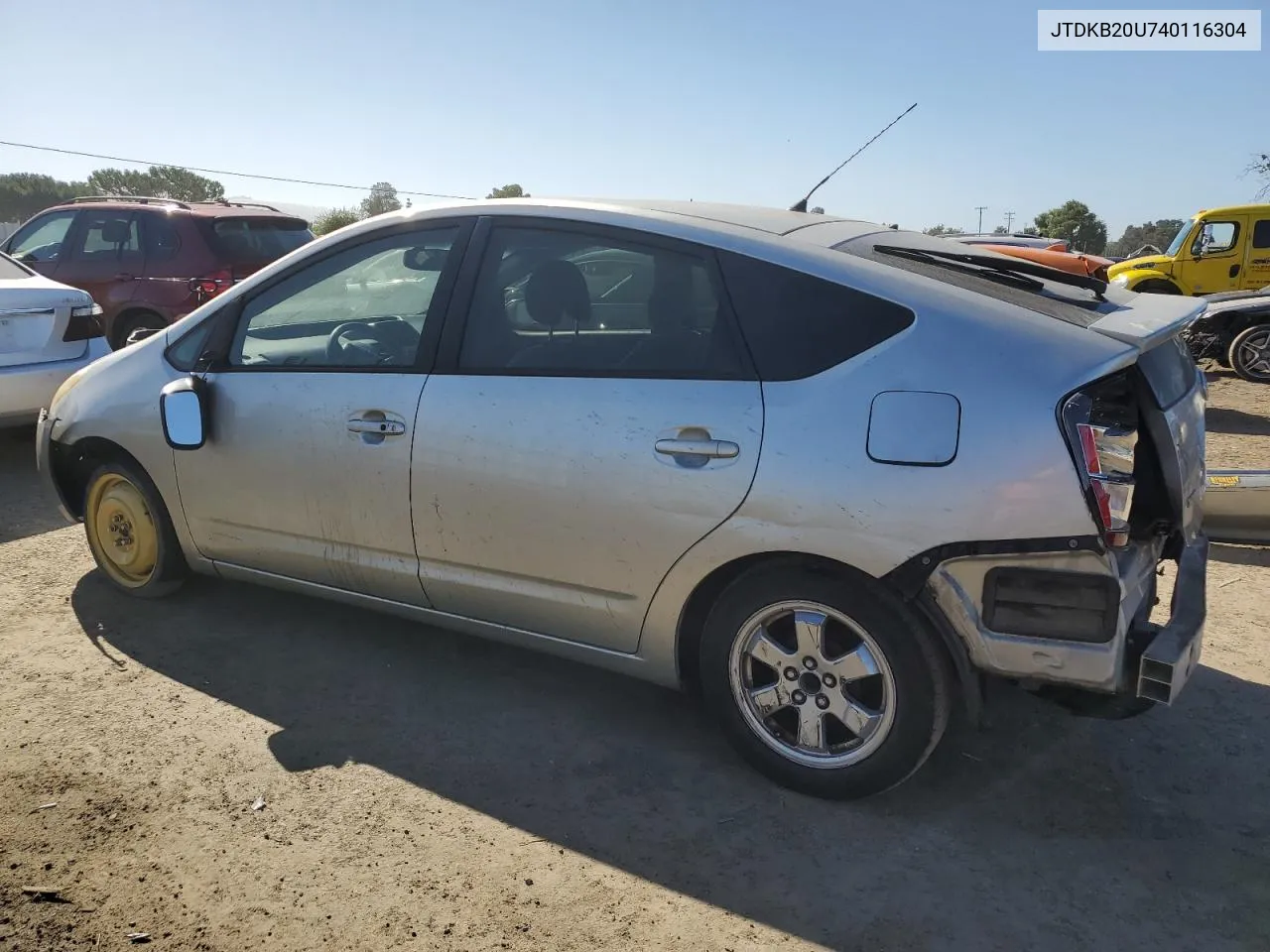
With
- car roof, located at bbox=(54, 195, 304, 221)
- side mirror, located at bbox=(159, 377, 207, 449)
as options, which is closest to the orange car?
car roof, located at bbox=(54, 195, 304, 221)

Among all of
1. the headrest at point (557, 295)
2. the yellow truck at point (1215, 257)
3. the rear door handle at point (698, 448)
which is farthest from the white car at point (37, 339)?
the yellow truck at point (1215, 257)

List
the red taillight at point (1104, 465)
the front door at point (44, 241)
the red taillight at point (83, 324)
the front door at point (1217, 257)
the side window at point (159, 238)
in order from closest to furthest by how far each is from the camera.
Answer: the red taillight at point (1104, 465) < the red taillight at point (83, 324) < the side window at point (159, 238) < the front door at point (44, 241) < the front door at point (1217, 257)

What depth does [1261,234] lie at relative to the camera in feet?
47.6

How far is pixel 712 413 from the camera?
282 centimetres

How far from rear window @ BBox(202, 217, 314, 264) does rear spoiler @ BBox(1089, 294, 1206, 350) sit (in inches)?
310

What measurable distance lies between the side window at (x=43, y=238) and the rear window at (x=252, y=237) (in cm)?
166

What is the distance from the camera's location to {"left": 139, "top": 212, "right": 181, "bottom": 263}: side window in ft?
29.2

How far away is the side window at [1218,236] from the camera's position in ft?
48.1

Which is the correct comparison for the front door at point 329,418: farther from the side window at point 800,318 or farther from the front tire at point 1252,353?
the front tire at point 1252,353

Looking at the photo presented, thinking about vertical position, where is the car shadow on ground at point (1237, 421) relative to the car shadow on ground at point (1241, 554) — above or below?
above

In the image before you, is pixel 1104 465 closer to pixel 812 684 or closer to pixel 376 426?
pixel 812 684

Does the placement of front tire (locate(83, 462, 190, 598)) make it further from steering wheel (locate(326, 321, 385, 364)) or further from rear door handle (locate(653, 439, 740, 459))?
rear door handle (locate(653, 439, 740, 459))

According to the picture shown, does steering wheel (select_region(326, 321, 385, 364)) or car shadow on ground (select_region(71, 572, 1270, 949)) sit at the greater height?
steering wheel (select_region(326, 321, 385, 364))

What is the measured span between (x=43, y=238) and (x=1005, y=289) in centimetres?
969
